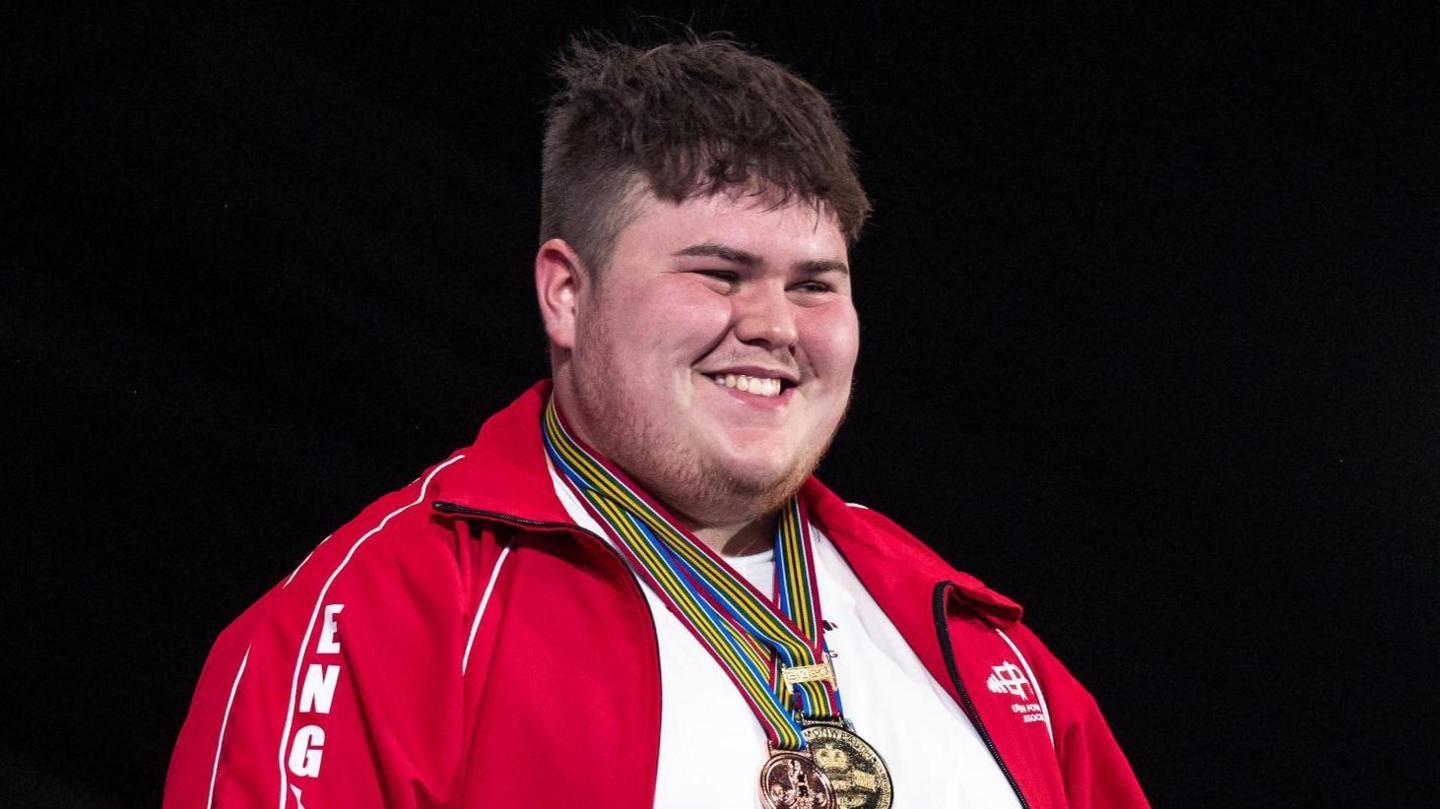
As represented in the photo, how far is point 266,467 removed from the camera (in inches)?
80.8

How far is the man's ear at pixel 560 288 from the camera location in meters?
1.72

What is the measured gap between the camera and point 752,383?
1666 millimetres

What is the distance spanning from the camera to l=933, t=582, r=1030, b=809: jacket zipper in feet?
5.42

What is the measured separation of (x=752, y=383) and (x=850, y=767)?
409 millimetres

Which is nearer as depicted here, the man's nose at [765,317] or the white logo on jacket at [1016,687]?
the man's nose at [765,317]

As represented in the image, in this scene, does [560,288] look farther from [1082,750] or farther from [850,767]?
[1082,750]

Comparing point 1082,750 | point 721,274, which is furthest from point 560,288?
point 1082,750

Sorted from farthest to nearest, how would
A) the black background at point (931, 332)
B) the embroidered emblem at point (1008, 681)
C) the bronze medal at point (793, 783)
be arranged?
1. the black background at point (931, 332)
2. the embroidered emblem at point (1008, 681)
3. the bronze medal at point (793, 783)

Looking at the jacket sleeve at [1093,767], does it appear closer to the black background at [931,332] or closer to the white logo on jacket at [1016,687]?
the white logo on jacket at [1016,687]

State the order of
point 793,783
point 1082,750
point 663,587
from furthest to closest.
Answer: point 1082,750, point 663,587, point 793,783

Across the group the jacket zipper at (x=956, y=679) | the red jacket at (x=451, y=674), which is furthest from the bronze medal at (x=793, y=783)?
the jacket zipper at (x=956, y=679)

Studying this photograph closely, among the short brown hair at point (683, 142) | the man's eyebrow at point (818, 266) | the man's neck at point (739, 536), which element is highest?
the short brown hair at point (683, 142)

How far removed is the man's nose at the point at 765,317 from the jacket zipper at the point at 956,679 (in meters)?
0.35

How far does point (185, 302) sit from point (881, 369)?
3.43 feet
